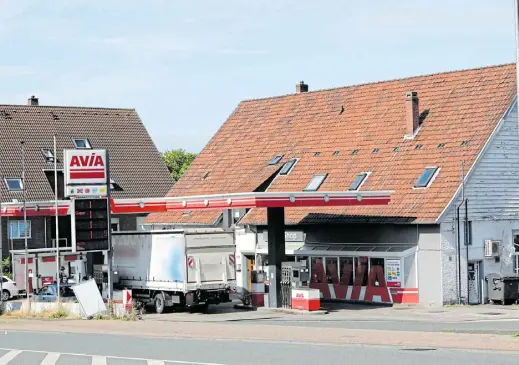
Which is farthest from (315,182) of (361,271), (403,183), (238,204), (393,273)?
(238,204)

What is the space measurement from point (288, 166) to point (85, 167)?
1390 cm

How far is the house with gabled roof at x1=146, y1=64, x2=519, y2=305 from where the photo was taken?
4166 cm

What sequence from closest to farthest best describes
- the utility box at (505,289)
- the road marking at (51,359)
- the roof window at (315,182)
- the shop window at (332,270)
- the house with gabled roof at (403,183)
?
the road marking at (51,359)
the utility box at (505,289)
the house with gabled roof at (403,183)
the shop window at (332,270)
the roof window at (315,182)

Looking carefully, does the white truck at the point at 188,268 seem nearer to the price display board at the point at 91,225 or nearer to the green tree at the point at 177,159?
the price display board at the point at 91,225

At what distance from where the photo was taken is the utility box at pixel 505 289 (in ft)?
135

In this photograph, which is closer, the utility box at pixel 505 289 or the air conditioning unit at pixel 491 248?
the utility box at pixel 505 289

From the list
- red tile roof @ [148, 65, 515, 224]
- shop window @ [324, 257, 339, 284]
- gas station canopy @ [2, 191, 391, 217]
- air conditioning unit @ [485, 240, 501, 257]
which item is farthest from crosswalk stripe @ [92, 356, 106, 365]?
shop window @ [324, 257, 339, 284]

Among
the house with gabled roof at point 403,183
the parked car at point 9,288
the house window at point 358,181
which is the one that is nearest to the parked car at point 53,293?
the parked car at point 9,288

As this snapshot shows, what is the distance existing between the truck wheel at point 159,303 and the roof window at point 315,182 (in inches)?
350

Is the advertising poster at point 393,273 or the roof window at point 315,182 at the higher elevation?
the roof window at point 315,182

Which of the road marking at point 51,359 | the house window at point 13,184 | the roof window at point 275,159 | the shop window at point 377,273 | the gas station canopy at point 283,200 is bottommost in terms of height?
the road marking at point 51,359

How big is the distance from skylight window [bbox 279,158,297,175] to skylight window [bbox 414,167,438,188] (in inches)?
329

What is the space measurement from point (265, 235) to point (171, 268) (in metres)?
7.51

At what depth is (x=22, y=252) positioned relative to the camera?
54.6 m
